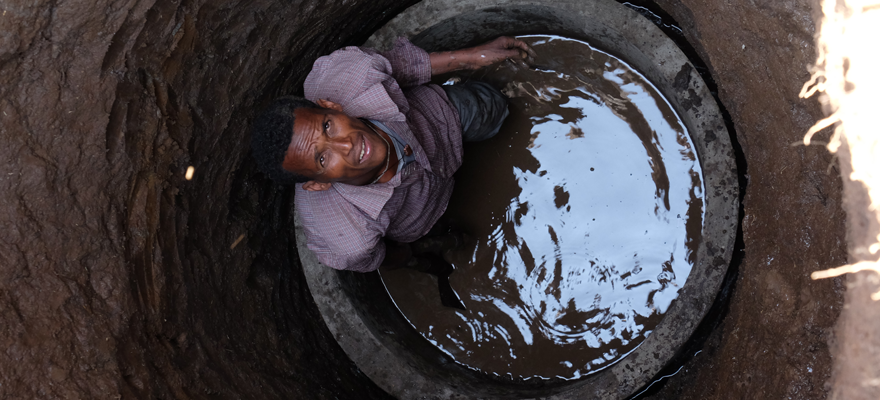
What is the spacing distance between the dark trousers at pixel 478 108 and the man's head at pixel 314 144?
0.62 meters

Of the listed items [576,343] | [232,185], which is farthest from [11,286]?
[576,343]

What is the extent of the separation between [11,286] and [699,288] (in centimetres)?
242

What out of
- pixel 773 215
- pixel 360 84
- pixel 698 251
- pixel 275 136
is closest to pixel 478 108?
pixel 360 84

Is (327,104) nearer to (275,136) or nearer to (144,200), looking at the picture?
(275,136)

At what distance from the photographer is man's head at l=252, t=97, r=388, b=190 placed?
5.57 feet

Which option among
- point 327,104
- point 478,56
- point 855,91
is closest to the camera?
point 855,91

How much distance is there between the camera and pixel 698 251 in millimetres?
2178

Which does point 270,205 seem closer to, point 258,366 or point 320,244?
point 320,244

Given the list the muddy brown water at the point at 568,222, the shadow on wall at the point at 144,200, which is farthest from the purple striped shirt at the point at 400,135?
the muddy brown water at the point at 568,222

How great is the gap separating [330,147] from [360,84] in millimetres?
317

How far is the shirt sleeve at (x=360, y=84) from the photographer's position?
1850 millimetres

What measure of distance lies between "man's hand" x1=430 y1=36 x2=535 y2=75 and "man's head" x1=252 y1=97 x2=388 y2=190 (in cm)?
64

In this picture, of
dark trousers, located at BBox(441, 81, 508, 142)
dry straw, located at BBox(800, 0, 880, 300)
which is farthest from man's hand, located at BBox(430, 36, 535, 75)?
dry straw, located at BBox(800, 0, 880, 300)

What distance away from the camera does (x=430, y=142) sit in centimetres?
209
